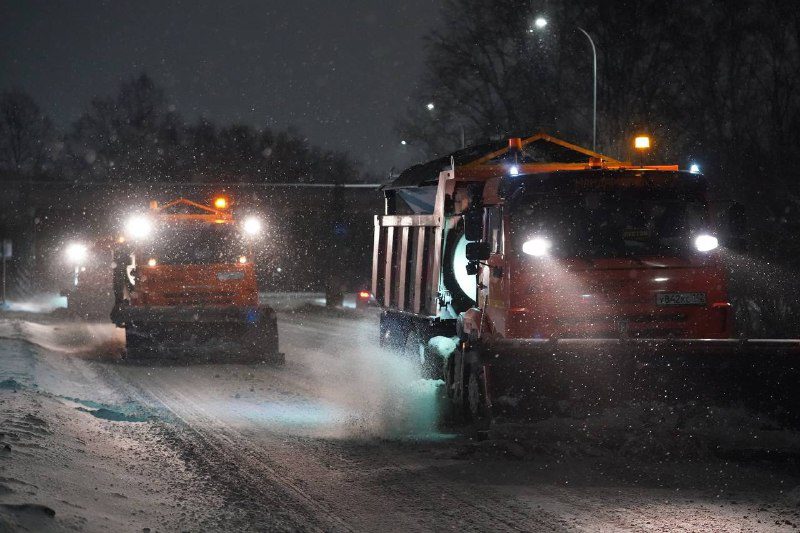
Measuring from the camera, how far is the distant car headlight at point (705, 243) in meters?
10.3

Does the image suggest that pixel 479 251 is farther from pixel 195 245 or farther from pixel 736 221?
pixel 195 245

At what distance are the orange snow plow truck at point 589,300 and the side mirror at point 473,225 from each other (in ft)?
0.06

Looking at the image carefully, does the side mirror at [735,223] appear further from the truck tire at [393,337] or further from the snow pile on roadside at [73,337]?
the snow pile on roadside at [73,337]

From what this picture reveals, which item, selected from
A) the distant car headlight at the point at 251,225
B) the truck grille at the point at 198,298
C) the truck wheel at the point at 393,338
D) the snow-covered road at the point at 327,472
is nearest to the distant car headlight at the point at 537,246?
the snow-covered road at the point at 327,472

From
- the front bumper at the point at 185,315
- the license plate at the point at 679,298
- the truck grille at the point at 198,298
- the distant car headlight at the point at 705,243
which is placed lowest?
the front bumper at the point at 185,315

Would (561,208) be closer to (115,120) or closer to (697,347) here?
(697,347)

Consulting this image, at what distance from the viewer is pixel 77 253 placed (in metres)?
32.8

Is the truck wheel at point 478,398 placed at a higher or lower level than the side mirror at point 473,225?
lower

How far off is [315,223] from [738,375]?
5570 centimetres

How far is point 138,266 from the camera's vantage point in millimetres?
18391

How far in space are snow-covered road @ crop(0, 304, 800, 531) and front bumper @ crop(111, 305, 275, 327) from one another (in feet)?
12.8

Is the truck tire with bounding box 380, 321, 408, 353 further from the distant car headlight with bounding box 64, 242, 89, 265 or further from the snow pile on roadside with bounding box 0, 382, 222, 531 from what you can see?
the distant car headlight with bounding box 64, 242, 89, 265

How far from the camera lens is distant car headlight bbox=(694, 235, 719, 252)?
10.3m

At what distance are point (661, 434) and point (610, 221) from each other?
7.70 ft
